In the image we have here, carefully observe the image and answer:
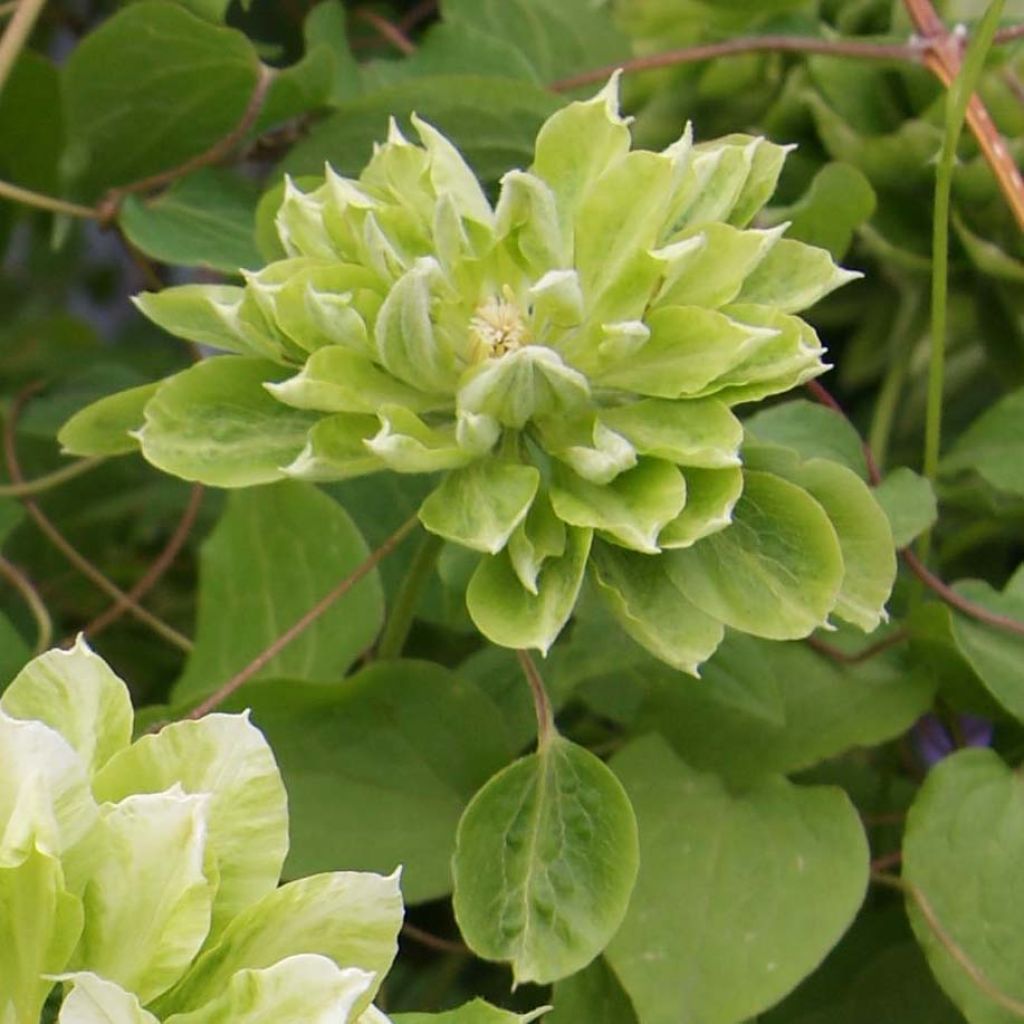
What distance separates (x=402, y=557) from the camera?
376 mm

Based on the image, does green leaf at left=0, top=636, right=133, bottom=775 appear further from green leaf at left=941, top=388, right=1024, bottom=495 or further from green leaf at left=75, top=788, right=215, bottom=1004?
green leaf at left=941, top=388, right=1024, bottom=495

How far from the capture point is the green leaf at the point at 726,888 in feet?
0.92

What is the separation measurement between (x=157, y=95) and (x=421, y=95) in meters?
0.07

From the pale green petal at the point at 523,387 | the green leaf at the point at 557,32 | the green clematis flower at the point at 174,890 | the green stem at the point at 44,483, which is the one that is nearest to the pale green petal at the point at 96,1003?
the green clematis flower at the point at 174,890

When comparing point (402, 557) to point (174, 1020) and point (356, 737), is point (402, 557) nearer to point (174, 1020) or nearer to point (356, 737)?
point (356, 737)

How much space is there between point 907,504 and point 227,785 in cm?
16

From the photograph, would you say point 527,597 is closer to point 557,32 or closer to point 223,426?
point 223,426

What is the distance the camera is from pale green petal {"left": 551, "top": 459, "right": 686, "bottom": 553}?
9.7 inches

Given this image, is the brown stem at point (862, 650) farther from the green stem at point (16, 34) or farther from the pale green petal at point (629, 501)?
the green stem at point (16, 34)

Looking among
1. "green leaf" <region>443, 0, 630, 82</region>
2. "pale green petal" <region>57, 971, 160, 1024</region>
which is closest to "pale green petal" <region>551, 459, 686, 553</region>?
"pale green petal" <region>57, 971, 160, 1024</region>

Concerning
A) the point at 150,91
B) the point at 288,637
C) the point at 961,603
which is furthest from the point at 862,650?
the point at 150,91

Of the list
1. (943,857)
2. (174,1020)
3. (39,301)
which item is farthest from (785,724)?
(39,301)

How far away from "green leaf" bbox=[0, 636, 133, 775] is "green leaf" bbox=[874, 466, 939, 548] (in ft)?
0.52

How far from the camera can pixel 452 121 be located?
0.38 meters
